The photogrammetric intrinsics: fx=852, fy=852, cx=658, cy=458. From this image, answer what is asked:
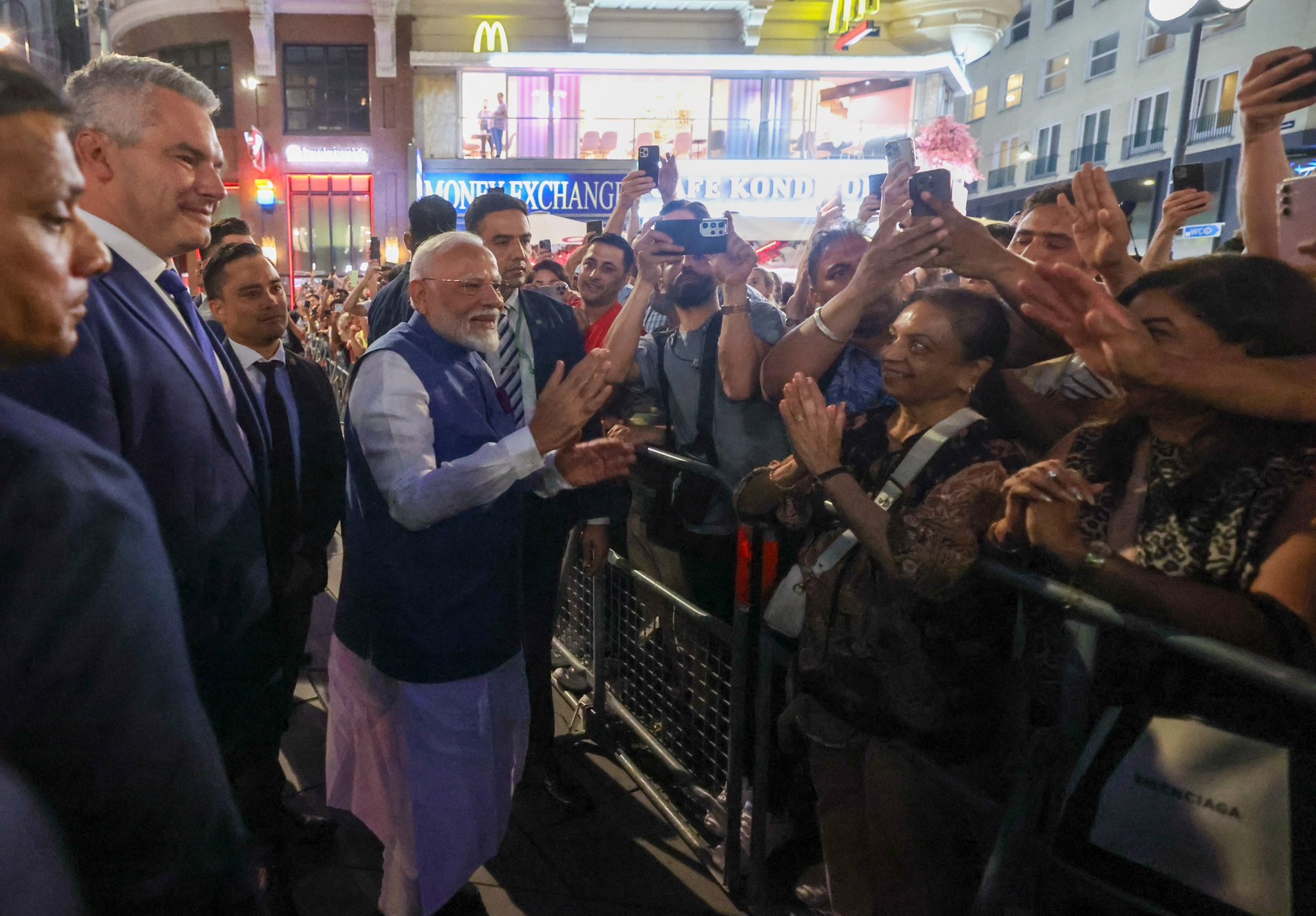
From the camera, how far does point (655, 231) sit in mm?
3303

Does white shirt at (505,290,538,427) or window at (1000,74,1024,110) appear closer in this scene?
white shirt at (505,290,538,427)

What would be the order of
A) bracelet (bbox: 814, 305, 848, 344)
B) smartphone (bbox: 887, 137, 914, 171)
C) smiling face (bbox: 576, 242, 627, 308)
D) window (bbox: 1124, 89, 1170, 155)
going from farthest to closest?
window (bbox: 1124, 89, 1170, 155), smiling face (bbox: 576, 242, 627, 308), smartphone (bbox: 887, 137, 914, 171), bracelet (bbox: 814, 305, 848, 344)

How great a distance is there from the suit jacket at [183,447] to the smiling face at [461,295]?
0.73 metres

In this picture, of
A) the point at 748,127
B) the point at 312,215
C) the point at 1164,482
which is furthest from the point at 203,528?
the point at 312,215

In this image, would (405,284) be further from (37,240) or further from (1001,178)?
(1001,178)

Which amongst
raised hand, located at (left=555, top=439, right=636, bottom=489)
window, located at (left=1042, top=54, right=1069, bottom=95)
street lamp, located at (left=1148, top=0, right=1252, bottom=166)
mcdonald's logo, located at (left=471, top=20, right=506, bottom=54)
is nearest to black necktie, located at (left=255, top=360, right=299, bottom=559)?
raised hand, located at (left=555, top=439, right=636, bottom=489)

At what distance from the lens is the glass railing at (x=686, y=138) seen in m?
19.7

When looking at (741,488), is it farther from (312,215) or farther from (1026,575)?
(312,215)

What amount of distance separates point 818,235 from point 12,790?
3180mm

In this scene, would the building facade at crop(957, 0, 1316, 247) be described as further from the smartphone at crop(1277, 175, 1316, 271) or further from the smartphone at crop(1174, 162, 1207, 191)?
the smartphone at crop(1277, 175, 1316, 271)

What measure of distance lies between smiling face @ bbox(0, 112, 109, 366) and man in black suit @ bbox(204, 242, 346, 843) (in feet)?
6.31

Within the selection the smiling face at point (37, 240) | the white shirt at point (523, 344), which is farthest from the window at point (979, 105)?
the smiling face at point (37, 240)

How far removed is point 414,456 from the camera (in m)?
2.26

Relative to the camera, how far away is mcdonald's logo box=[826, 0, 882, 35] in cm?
1798
